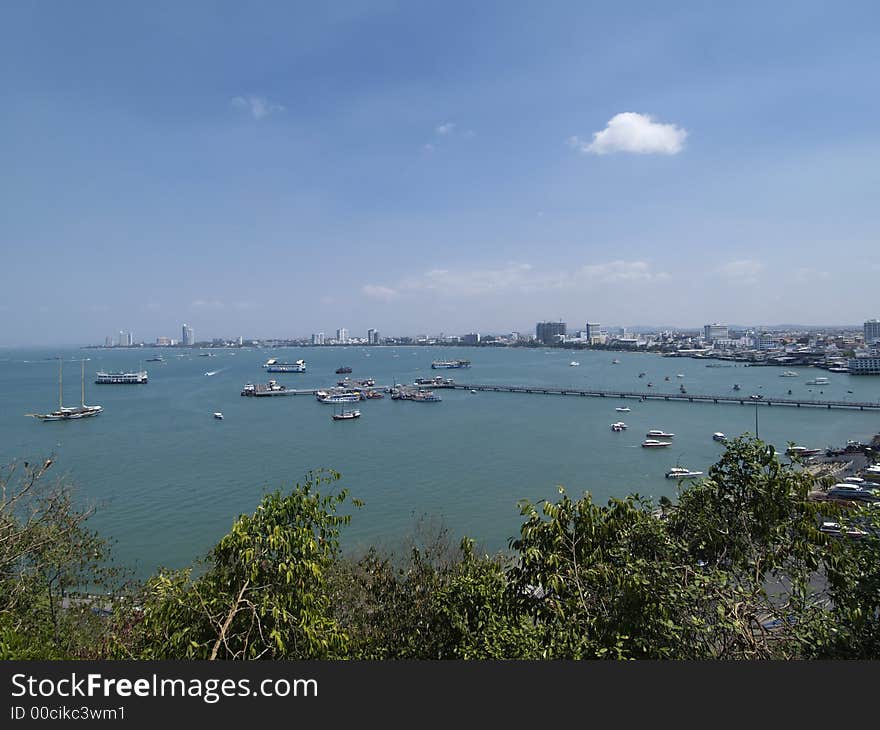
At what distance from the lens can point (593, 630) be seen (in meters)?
1.94

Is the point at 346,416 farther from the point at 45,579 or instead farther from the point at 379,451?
the point at 45,579

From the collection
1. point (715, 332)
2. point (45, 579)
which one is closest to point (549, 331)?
point (715, 332)

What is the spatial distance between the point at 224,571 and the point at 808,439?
16658 mm

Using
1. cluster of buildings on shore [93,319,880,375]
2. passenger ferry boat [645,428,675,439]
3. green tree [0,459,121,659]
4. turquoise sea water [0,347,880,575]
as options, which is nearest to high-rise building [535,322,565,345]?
cluster of buildings on shore [93,319,880,375]

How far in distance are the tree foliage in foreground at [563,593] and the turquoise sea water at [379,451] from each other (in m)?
4.23

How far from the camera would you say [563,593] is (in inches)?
84.9

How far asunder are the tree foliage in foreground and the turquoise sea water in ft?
13.9

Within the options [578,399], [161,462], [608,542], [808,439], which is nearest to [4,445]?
[161,462]

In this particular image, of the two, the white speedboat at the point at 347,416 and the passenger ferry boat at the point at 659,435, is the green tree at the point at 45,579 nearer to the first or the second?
the passenger ferry boat at the point at 659,435

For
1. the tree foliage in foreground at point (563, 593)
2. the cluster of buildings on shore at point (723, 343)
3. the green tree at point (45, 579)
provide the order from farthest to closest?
the cluster of buildings on shore at point (723, 343)
the green tree at point (45, 579)
the tree foliage in foreground at point (563, 593)

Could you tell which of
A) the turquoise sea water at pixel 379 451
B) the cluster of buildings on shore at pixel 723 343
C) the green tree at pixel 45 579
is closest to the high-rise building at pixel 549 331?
the cluster of buildings on shore at pixel 723 343

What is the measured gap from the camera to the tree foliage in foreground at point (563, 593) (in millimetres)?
1679

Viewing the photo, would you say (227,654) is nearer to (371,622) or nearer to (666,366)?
(371,622)

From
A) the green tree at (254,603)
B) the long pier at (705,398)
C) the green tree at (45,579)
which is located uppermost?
the green tree at (254,603)
